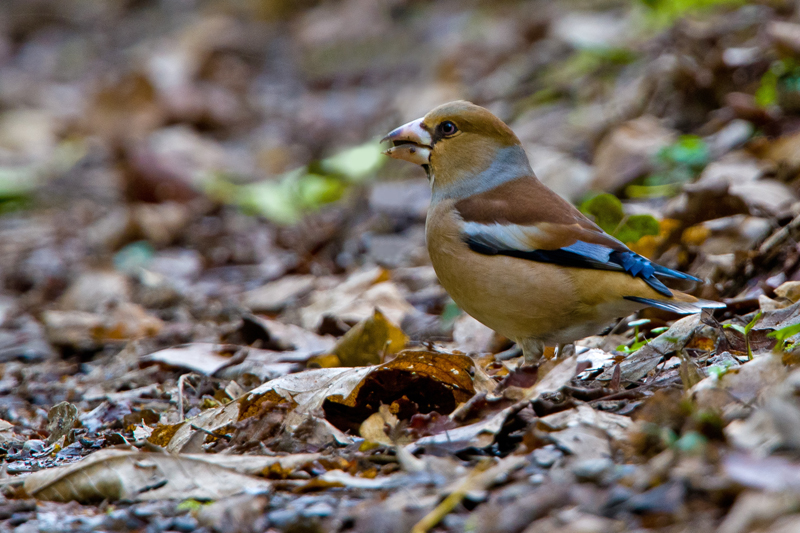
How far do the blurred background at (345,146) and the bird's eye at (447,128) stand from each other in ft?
2.59

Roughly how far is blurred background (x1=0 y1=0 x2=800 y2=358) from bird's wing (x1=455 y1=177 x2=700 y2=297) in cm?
53

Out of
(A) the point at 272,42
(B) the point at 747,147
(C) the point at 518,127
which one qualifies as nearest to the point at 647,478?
(B) the point at 747,147

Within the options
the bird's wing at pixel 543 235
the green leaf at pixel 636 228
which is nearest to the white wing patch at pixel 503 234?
the bird's wing at pixel 543 235

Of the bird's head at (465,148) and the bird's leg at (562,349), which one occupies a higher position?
the bird's head at (465,148)

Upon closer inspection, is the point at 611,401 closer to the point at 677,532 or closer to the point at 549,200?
the point at 677,532

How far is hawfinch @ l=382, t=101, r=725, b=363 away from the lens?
371 cm

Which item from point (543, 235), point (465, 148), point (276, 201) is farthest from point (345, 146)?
point (543, 235)

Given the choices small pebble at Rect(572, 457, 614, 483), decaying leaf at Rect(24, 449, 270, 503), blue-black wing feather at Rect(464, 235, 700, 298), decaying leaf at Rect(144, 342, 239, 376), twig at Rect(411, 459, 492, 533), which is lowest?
decaying leaf at Rect(144, 342, 239, 376)

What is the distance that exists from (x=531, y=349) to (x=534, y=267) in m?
0.44

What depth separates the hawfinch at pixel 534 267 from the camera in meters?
3.71

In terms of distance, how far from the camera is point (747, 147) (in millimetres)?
5738

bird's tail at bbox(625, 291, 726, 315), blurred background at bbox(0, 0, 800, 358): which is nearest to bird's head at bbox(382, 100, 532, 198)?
blurred background at bbox(0, 0, 800, 358)

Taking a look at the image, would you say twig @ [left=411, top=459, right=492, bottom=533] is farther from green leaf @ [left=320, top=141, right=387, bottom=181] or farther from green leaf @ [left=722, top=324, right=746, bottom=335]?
green leaf @ [left=320, top=141, right=387, bottom=181]

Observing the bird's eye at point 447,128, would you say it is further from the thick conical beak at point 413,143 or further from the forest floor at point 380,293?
the forest floor at point 380,293
